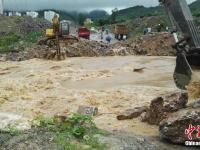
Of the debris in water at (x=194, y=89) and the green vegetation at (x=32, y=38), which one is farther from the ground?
the green vegetation at (x=32, y=38)

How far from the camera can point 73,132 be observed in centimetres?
820

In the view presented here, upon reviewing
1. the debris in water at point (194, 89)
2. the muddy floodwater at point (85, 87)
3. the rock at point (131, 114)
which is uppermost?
the debris in water at point (194, 89)

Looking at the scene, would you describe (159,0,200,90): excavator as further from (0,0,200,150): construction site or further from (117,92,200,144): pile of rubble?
(117,92,200,144): pile of rubble

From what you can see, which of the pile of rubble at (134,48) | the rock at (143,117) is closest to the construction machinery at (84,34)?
the pile of rubble at (134,48)

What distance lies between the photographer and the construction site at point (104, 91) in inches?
329

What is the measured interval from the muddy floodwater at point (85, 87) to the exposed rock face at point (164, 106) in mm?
183

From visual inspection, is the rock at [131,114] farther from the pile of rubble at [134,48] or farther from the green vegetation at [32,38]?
the green vegetation at [32,38]

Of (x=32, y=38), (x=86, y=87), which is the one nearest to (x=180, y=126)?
(x=86, y=87)

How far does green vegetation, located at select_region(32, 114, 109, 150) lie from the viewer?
7812mm

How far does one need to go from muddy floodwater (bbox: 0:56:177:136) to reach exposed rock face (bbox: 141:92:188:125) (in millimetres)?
183

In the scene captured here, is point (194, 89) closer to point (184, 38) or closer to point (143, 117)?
point (184, 38)

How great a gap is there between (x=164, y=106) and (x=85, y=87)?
341 inches

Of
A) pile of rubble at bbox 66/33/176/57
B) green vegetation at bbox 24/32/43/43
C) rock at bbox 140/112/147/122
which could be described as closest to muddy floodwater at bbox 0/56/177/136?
rock at bbox 140/112/147/122

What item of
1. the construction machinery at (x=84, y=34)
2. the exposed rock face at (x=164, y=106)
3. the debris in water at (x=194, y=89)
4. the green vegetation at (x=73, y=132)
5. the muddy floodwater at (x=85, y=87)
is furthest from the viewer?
the construction machinery at (x=84, y=34)
